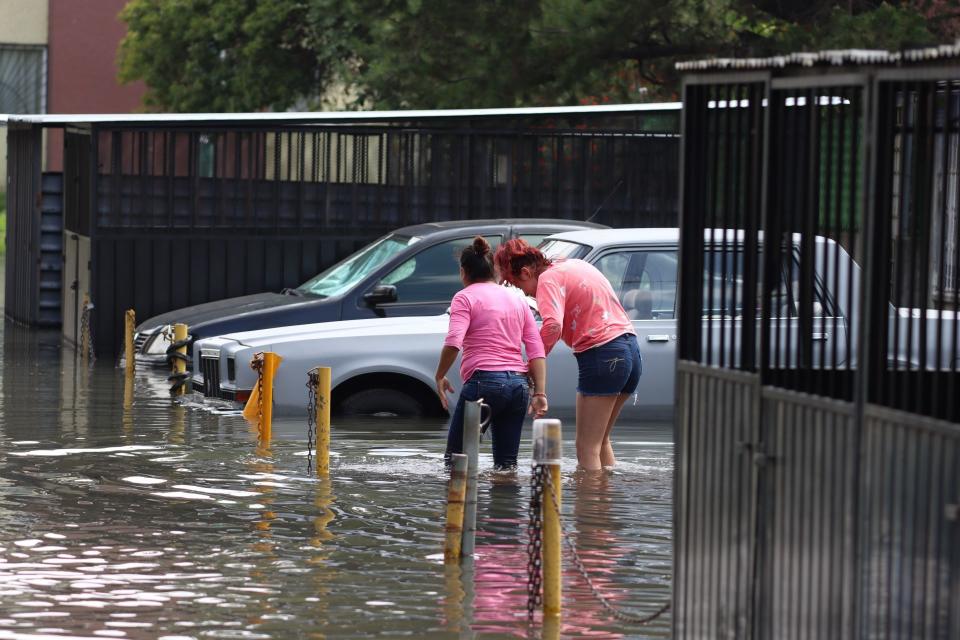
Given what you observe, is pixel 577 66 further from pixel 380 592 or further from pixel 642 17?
pixel 380 592

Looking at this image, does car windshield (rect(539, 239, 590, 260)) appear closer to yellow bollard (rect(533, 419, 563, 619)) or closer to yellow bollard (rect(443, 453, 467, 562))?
yellow bollard (rect(443, 453, 467, 562))

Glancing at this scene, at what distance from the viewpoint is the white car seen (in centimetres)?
1304

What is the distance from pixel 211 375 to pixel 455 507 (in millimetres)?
5776

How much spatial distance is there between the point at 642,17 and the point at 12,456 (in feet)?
50.5

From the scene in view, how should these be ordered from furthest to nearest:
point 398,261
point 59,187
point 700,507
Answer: point 59,187 → point 398,261 → point 700,507

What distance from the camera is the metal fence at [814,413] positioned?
5.02m

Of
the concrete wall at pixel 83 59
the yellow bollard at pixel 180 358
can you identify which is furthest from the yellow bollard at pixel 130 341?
the concrete wall at pixel 83 59

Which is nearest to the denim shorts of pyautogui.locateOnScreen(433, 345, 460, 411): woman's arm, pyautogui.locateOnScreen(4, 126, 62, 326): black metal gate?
pyautogui.locateOnScreen(433, 345, 460, 411): woman's arm

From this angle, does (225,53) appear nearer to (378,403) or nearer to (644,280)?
(378,403)

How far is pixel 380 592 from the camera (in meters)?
7.75

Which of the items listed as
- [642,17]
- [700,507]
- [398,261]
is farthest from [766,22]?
[700,507]

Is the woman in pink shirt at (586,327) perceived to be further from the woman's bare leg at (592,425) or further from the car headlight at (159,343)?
the car headlight at (159,343)

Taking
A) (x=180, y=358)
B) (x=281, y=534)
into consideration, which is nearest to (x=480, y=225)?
(x=180, y=358)

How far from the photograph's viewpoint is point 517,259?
34.8 ft
